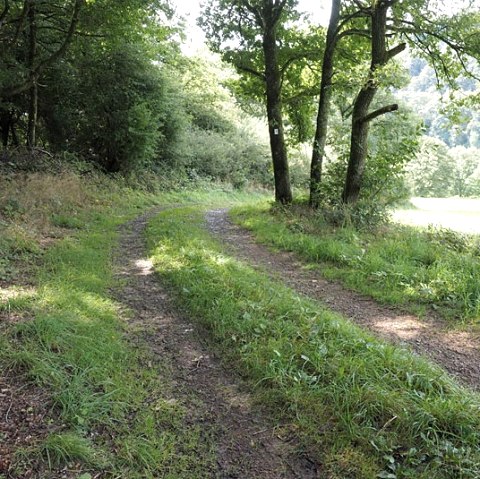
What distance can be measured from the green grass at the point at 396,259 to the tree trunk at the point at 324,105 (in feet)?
5.22

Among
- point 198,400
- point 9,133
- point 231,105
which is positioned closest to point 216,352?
point 198,400

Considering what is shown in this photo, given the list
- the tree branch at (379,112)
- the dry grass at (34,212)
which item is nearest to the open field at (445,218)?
the tree branch at (379,112)

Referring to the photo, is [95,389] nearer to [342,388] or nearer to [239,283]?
[342,388]

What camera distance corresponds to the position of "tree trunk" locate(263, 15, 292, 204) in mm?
12680

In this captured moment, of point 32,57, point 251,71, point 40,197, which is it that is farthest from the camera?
point 251,71

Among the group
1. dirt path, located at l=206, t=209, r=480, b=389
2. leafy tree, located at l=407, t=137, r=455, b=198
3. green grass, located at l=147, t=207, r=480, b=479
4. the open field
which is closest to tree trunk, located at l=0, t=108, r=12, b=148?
dirt path, located at l=206, t=209, r=480, b=389

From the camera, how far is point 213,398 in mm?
3492

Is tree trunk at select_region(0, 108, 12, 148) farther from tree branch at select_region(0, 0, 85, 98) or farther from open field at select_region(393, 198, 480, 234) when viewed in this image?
open field at select_region(393, 198, 480, 234)

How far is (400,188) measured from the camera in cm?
1129

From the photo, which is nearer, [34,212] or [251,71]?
[34,212]

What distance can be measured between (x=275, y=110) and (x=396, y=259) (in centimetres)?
773

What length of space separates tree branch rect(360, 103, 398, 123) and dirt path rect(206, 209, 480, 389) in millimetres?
4297

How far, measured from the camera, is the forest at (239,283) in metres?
2.89

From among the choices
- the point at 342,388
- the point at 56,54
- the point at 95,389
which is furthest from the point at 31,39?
the point at 342,388
